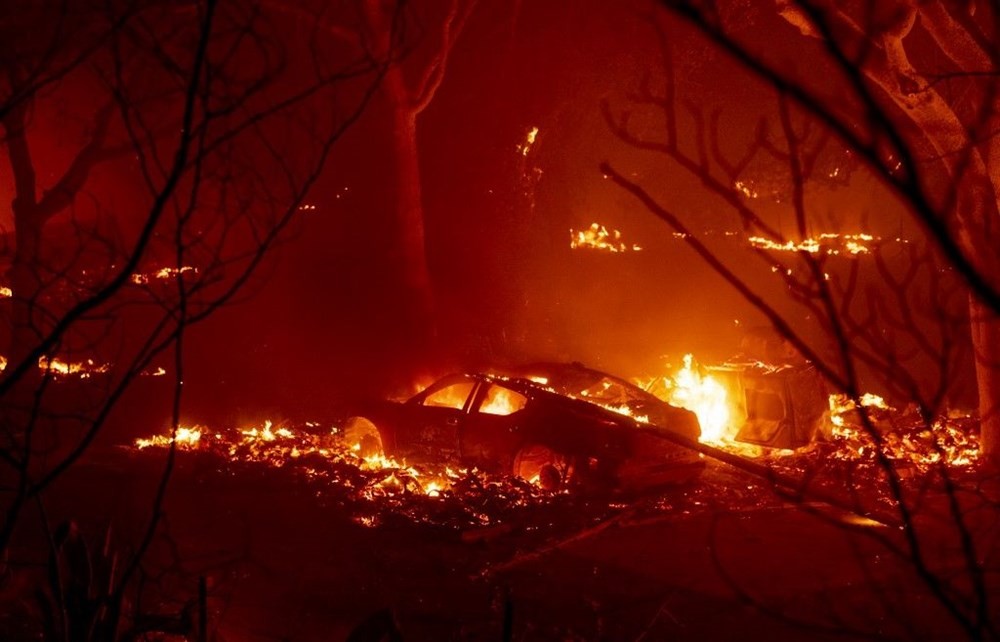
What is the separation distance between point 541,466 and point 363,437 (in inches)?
126

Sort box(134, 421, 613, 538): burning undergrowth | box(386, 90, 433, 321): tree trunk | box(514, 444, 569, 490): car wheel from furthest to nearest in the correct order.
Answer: box(386, 90, 433, 321): tree trunk
box(514, 444, 569, 490): car wheel
box(134, 421, 613, 538): burning undergrowth

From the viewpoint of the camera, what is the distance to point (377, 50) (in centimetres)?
1507

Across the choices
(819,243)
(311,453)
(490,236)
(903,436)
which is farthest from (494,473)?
(490,236)

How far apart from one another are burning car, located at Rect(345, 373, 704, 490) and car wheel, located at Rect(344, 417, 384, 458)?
0.49 meters

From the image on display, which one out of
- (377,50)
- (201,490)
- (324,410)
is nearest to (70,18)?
(377,50)

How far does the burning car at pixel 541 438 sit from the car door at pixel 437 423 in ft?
0.04

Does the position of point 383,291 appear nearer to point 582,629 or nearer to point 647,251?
point 647,251

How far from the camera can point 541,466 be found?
35.3ft

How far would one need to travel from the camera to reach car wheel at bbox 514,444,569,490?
10.6 meters

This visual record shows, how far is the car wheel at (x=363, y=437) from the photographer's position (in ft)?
41.3

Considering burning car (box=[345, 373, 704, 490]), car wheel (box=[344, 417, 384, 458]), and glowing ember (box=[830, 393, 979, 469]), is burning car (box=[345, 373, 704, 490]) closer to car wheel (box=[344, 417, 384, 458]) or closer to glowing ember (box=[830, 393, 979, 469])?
car wheel (box=[344, 417, 384, 458])

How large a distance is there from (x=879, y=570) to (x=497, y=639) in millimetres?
3885

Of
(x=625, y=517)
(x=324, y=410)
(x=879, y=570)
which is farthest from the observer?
(x=324, y=410)

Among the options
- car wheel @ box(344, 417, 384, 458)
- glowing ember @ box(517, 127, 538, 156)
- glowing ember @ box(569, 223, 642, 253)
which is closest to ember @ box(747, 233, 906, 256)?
car wheel @ box(344, 417, 384, 458)
